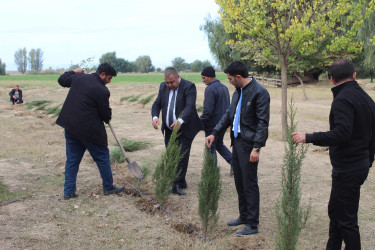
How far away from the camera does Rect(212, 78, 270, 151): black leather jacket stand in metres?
4.14

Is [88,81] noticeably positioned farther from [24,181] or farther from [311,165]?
[311,165]

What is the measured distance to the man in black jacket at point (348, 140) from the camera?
3264 mm

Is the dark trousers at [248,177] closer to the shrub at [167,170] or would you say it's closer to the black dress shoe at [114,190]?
the shrub at [167,170]

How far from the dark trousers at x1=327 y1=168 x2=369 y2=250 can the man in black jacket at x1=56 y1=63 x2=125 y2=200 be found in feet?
10.9

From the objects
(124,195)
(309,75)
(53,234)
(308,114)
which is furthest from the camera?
(309,75)

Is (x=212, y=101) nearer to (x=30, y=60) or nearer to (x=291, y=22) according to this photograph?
(x=291, y=22)

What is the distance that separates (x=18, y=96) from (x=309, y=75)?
2883 centimetres

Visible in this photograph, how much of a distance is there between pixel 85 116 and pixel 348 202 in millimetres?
3576

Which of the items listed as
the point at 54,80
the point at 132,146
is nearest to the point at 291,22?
the point at 132,146

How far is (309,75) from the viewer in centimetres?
4112

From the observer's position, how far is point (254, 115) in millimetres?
4270

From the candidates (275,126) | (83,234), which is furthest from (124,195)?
(275,126)

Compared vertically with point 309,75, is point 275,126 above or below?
below

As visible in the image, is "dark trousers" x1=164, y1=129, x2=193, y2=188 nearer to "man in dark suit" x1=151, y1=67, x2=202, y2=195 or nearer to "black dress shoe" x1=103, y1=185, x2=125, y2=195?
"man in dark suit" x1=151, y1=67, x2=202, y2=195
